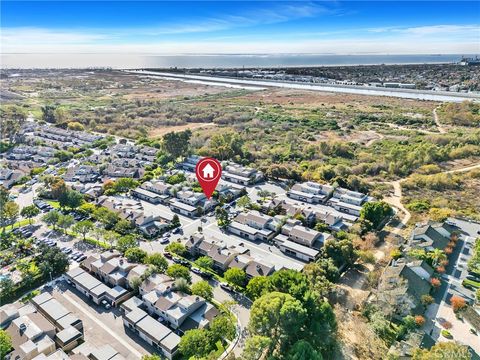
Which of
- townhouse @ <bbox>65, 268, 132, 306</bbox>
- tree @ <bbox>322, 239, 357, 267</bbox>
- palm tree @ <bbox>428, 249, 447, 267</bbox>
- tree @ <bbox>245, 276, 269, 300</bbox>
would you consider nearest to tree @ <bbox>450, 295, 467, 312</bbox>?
palm tree @ <bbox>428, 249, 447, 267</bbox>

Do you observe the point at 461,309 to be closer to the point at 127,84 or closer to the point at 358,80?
the point at 358,80

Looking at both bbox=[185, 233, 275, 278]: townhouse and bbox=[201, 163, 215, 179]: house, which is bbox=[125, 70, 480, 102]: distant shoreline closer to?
bbox=[201, 163, 215, 179]: house

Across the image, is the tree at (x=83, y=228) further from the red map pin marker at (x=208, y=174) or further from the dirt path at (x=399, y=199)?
the dirt path at (x=399, y=199)

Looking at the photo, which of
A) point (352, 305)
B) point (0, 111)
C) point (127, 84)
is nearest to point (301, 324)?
point (352, 305)

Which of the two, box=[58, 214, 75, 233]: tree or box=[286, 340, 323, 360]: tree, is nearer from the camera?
box=[286, 340, 323, 360]: tree

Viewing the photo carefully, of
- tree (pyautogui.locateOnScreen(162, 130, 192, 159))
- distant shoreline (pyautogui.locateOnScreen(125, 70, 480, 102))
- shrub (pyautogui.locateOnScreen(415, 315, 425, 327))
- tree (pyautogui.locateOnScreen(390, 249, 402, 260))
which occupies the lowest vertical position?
shrub (pyautogui.locateOnScreen(415, 315, 425, 327))

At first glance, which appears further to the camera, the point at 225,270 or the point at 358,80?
the point at 358,80
